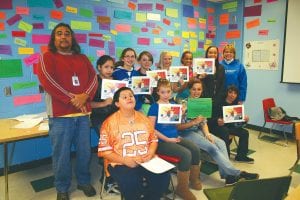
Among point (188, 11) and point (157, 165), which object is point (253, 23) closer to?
point (188, 11)

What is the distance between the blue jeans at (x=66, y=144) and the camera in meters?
2.53

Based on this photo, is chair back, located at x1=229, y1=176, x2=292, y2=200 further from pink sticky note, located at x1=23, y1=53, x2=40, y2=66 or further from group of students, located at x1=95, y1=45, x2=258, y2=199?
pink sticky note, located at x1=23, y1=53, x2=40, y2=66

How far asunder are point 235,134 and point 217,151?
819 mm

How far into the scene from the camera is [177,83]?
11.3ft

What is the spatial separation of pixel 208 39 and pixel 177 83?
2.68m

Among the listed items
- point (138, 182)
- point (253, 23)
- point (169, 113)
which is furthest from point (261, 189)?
point (253, 23)

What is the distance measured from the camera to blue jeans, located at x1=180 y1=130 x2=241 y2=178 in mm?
2869

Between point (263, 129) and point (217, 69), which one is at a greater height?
point (217, 69)

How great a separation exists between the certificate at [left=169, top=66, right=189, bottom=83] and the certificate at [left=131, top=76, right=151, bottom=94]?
0.45m

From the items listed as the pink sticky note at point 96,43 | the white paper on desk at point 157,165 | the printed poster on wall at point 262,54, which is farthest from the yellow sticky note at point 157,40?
the white paper on desk at point 157,165

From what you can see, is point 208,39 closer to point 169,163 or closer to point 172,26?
point 172,26

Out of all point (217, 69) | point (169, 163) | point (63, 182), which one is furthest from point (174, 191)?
point (217, 69)

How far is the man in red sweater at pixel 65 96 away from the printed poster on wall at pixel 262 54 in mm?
3681

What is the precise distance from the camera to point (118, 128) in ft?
7.36
